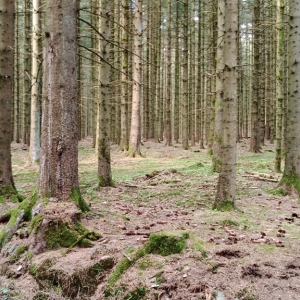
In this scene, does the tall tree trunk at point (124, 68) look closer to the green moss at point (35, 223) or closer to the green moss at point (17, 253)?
the green moss at point (35, 223)

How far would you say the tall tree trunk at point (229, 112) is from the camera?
609cm

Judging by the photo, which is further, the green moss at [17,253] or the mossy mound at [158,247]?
the green moss at [17,253]

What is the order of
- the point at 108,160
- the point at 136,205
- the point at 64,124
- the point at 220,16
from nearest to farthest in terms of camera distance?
the point at 64,124 < the point at 136,205 < the point at 108,160 < the point at 220,16

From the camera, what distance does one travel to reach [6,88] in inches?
291

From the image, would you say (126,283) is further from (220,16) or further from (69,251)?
(220,16)

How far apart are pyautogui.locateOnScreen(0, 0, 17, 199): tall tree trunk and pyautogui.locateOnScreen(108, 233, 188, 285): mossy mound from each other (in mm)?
4158

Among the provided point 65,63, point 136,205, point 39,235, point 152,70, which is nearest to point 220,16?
point 136,205

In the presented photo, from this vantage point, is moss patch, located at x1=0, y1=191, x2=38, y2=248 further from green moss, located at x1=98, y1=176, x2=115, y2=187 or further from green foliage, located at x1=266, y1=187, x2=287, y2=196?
green foliage, located at x1=266, y1=187, x2=287, y2=196

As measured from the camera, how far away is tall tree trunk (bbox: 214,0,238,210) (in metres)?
6.09

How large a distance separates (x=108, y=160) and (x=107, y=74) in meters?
2.11

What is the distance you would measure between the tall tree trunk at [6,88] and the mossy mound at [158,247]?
13.6 feet

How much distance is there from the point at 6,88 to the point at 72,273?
4.76 meters

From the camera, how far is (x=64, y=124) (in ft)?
15.9

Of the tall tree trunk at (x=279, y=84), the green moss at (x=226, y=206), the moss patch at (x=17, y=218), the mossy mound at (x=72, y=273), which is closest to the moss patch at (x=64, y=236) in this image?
the mossy mound at (x=72, y=273)
